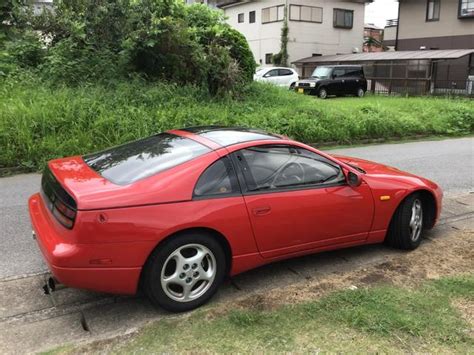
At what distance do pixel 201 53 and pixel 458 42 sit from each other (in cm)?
2320

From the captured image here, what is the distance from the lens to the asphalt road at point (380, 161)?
186 inches

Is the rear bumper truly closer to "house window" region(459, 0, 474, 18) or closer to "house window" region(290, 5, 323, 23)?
"house window" region(459, 0, 474, 18)

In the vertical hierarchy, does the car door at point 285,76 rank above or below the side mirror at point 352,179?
above

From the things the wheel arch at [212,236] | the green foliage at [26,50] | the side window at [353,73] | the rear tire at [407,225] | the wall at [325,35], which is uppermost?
the wall at [325,35]

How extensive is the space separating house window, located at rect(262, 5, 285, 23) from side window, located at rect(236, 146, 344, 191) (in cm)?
3160

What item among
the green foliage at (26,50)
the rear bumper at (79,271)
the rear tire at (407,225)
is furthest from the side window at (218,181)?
the green foliage at (26,50)

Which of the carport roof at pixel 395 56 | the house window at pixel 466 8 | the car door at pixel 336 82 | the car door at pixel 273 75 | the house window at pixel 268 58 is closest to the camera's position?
the car door at pixel 273 75

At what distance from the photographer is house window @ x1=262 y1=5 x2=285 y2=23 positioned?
34062 mm

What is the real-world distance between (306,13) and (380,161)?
2678cm

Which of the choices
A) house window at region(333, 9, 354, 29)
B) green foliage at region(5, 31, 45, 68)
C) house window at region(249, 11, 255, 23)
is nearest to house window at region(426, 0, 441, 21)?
house window at region(333, 9, 354, 29)

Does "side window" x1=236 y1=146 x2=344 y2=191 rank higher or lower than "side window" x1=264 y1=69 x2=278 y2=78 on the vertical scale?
lower

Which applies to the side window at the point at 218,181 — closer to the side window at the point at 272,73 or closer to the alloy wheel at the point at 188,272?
the alloy wheel at the point at 188,272

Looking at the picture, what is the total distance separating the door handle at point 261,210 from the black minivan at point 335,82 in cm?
2154

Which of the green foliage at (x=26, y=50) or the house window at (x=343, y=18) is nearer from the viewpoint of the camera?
the green foliage at (x=26, y=50)
